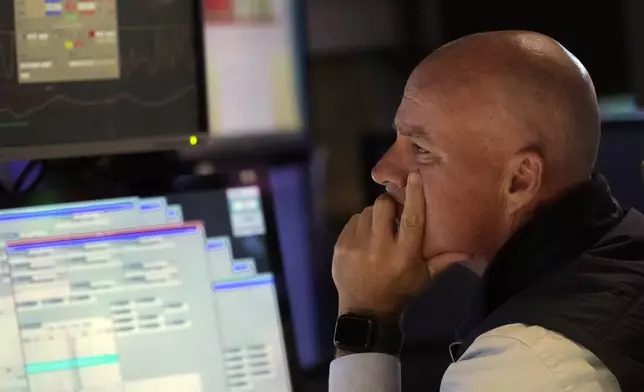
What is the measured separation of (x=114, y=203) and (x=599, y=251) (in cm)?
64

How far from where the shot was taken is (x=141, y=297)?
4.02ft

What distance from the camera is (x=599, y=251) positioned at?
1022 millimetres

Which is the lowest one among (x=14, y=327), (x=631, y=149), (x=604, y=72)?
(x=14, y=327)

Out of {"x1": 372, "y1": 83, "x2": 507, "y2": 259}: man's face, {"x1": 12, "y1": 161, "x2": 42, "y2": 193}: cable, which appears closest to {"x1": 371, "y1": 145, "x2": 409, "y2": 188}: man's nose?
{"x1": 372, "y1": 83, "x2": 507, "y2": 259}: man's face

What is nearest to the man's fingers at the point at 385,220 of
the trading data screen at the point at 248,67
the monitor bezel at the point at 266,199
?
the monitor bezel at the point at 266,199

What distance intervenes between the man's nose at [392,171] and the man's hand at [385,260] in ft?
0.07

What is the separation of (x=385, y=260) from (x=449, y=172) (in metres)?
0.15

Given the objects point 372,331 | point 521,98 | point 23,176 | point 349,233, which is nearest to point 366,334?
point 372,331

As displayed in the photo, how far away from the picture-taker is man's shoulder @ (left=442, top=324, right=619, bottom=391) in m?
0.91

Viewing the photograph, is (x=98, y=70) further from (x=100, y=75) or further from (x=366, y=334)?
(x=366, y=334)

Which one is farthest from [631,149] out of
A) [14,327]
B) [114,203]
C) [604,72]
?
[14,327]

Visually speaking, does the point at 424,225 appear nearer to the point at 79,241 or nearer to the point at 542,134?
the point at 542,134

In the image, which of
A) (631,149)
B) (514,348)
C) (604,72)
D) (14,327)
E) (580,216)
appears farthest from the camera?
(604,72)

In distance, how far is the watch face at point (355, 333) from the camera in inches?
45.3
